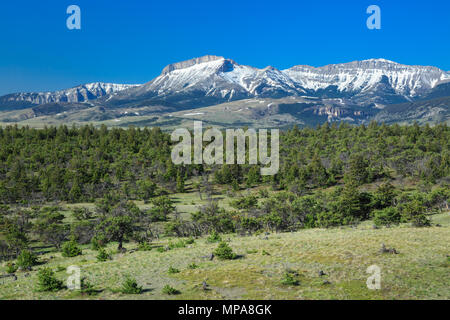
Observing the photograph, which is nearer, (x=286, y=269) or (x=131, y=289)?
(x=131, y=289)

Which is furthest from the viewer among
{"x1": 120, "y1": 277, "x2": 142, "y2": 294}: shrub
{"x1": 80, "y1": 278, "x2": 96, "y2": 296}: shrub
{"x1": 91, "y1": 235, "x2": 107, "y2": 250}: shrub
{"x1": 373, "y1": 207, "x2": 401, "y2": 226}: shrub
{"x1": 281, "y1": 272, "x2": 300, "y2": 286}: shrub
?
{"x1": 373, "y1": 207, "x2": 401, "y2": 226}: shrub

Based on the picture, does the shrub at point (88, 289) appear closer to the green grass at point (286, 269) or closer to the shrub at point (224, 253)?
the green grass at point (286, 269)

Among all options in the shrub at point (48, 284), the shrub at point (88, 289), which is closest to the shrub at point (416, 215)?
the shrub at point (88, 289)

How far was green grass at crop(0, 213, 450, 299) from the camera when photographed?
2384cm

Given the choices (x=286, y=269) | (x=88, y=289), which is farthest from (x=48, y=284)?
(x=286, y=269)

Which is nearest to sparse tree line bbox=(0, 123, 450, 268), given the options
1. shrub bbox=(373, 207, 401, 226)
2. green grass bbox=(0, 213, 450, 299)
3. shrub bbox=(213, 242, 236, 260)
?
shrub bbox=(373, 207, 401, 226)

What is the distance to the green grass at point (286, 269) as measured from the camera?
78.2 feet

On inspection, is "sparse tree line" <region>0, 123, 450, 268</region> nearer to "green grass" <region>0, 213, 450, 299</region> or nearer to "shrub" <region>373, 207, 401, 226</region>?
"shrub" <region>373, 207, 401, 226</region>

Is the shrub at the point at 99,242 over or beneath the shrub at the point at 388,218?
beneath

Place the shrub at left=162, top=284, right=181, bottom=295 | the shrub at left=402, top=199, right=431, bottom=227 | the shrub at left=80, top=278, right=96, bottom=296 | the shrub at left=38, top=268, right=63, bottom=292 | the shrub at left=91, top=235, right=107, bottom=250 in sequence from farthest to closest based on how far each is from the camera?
the shrub at left=91, top=235, right=107, bottom=250 → the shrub at left=402, top=199, right=431, bottom=227 → the shrub at left=38, top=268, right=63, bottom=292 → the shrub at left=80, top=278, right=96, bottom=296 → the shrub at left=162, top=284, right=181, bottom=295

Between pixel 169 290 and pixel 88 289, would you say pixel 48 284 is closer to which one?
pixel 88 289

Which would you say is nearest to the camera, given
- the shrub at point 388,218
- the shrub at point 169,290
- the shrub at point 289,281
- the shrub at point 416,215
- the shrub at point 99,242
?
the shrub at point 169,290

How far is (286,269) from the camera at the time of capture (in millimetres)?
29359

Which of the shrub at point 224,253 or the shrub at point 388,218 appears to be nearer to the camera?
the shrub at point 224,253
